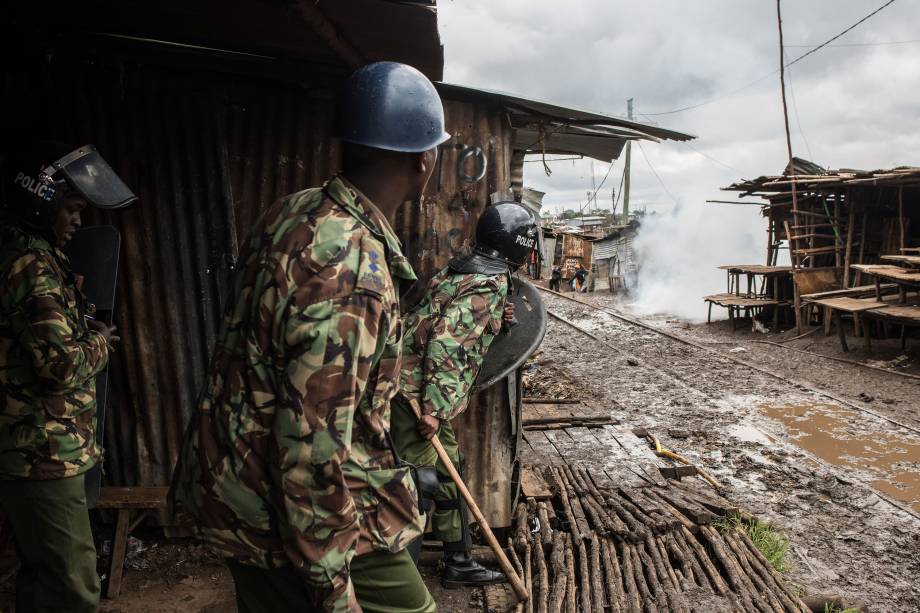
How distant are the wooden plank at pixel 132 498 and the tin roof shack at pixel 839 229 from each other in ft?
40.9

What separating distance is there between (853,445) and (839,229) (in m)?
10.6

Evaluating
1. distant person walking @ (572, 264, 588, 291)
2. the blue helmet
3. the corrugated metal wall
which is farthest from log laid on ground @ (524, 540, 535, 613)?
distant person walking @ (572, 264, 588, 291)

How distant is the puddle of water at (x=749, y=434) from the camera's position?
7.24 m

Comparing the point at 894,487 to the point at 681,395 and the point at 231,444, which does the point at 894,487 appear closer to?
the point at 681,395

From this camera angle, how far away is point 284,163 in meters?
3.68

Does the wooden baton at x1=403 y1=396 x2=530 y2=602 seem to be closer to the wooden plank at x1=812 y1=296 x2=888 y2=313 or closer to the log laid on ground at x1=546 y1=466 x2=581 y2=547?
the log laid on ground at x1=546 y1=466 x2=581 y2=547

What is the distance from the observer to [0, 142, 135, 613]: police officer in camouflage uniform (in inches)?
93.0

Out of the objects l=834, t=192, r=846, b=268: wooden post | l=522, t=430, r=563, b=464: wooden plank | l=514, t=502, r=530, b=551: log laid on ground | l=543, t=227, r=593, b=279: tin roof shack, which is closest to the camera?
l=514, t=502, r=530, b=551: log laid on ground

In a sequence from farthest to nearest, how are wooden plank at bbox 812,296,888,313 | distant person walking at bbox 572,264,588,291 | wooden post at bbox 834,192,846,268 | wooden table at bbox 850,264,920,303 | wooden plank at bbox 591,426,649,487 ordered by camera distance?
distant person walking at bbox 572,264,588,291
wooden post at bbox 834,192,846,268
wooden plank at bbox 812,296,888,313
wooden table at bbox 850,264,920,303
wooden plank at bbox 591,426,649,487

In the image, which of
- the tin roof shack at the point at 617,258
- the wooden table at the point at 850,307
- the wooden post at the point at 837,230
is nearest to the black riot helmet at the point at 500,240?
the wooden table at the point at 850,307

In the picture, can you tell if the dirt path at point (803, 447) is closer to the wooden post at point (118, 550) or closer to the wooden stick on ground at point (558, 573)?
the wooden stick on ground at point (558, 573)

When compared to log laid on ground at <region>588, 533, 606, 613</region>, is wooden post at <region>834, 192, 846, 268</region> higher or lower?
higher

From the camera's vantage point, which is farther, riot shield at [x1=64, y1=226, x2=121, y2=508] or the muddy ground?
the muddy ground

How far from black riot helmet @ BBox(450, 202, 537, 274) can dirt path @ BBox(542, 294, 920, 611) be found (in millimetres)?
2940
